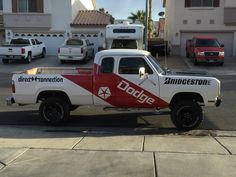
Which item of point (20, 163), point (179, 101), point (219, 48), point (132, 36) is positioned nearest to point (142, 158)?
point (20, 163)

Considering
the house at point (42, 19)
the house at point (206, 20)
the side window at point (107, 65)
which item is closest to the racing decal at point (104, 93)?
the side window at point (107, 65)

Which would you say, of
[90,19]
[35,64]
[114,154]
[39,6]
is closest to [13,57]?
[35,64]

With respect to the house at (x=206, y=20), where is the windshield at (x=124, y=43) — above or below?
below

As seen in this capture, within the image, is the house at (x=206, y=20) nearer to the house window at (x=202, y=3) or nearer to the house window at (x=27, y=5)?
the house window at (x=202, y=3)

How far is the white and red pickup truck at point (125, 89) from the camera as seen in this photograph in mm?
10195

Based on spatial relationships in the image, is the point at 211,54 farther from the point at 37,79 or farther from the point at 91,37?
the point at 37,79

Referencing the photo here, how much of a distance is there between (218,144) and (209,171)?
6.90 feet

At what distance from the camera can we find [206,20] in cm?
3456

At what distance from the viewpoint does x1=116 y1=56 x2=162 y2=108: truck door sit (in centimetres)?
1027

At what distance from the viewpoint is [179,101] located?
1038 centimetres

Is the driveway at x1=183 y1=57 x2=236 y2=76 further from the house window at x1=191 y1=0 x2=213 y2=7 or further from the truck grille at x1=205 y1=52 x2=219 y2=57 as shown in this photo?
the house window at x1=191 y1=0 x2=213 y2=7

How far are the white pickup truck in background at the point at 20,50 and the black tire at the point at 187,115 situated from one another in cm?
2027

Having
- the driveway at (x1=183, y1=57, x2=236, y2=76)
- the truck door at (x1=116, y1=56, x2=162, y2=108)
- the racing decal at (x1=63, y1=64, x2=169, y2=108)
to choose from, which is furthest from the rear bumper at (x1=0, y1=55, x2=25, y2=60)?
the truck door at (x1=116, y1=56, x2=162, y2=108)

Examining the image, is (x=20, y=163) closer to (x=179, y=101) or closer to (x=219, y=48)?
(x=179, y=101)
